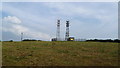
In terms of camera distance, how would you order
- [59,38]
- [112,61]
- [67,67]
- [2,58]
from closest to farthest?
[67,67], [112,61], [2,58], [59,38]

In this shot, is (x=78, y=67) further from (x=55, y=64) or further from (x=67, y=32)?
(x=67, y=32)

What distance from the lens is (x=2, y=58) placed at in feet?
57.0

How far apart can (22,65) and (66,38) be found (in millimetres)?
44988

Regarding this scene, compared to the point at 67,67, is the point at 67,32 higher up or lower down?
higher up

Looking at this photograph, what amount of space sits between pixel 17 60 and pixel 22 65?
6.60ft

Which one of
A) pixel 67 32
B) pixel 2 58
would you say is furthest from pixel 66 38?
pixel 2 58

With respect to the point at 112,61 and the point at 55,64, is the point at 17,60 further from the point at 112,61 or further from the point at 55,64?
the point at 112,61

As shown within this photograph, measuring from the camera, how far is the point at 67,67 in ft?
45.8

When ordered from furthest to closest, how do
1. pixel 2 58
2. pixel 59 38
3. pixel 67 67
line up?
pixel 59 38 < pixel 2 58 < pixel 67 67

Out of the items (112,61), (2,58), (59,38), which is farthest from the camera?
(59,38)

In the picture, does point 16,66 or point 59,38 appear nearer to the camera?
point 16,66

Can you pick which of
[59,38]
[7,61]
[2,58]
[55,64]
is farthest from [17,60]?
[59,38]

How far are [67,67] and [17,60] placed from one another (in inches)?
205

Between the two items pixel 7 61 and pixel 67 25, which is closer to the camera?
pixel 7 61
